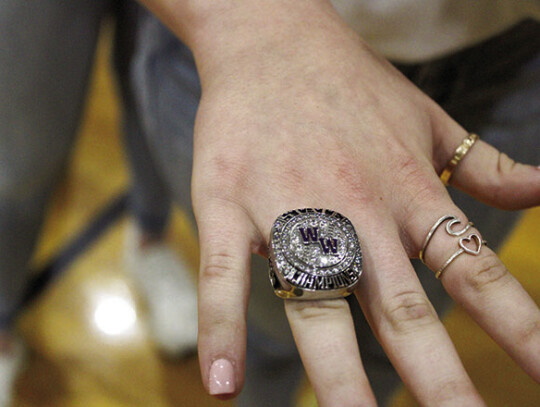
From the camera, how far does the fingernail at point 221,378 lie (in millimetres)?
466

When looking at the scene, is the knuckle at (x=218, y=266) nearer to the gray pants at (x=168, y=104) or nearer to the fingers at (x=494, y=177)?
the gray pants at (x=168, y=104)

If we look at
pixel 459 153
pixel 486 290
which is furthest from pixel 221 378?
pixel 459 153

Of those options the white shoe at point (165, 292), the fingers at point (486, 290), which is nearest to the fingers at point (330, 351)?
the fingers at point (486, 290)

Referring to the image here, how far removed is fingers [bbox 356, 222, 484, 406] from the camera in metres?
0.46

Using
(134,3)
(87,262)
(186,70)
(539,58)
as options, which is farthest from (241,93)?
(87,262)

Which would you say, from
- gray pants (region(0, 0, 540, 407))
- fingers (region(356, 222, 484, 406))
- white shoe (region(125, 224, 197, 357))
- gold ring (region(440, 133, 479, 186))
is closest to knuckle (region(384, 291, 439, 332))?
fingers (region(356, 222, 484, 406))

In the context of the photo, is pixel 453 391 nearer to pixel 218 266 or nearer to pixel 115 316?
pixel 218 266

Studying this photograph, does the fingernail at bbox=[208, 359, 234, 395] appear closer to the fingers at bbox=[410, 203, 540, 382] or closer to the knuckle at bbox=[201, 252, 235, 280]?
the knuckle at bbox=[201, 252, 235, 280]

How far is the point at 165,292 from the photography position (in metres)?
1.35

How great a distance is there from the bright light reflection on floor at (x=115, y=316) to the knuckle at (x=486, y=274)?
38.1 inches

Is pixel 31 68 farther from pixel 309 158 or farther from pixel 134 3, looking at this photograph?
pixel 309 158

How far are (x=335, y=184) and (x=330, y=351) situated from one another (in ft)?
0.63

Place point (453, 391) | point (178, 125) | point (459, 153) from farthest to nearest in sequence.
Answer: point (178, 125) < point (459, 153) < point (453, 391)

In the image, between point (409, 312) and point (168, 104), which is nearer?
point (409, 312)
